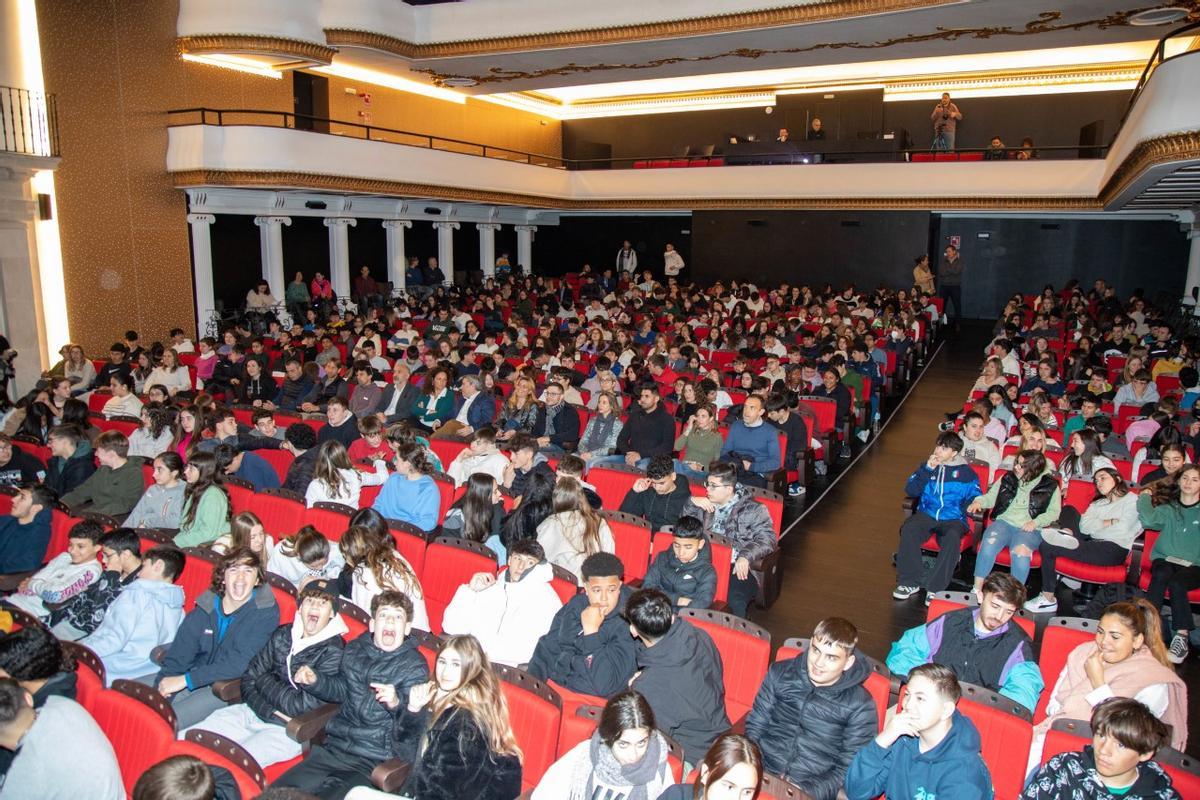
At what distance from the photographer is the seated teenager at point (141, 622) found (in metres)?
3.98

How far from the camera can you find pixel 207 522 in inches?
205

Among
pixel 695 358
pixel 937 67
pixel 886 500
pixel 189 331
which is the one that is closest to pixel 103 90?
pixel 189 331

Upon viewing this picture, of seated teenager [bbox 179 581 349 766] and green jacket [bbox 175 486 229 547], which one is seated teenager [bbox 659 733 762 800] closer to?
seated teenager [bbox 179 581 349 766]

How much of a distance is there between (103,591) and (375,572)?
156cm

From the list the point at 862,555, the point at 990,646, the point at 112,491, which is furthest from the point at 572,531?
the point at 112,491

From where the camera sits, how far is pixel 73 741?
2711 mm

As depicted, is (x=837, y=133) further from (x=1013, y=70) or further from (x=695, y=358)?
(x=695, y=358)

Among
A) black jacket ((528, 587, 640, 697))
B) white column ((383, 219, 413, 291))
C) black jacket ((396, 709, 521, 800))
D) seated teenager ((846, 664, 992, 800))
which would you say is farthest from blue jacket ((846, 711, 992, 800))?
white column ((383, 219, 413, 291))

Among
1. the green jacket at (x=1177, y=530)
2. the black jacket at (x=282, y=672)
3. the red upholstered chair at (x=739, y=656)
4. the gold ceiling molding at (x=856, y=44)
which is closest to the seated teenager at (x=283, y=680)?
the black jacket at (x=282, y=672)

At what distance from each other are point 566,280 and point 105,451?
15047mm

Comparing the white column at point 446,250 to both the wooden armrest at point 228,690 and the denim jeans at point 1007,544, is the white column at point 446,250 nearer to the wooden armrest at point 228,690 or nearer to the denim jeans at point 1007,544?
the denim jeans at point 1007,544

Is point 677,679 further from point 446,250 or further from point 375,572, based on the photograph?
point 446,250

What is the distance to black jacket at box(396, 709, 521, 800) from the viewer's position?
9.42ft

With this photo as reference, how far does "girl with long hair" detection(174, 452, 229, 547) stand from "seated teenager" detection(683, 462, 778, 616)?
303 centimetres
